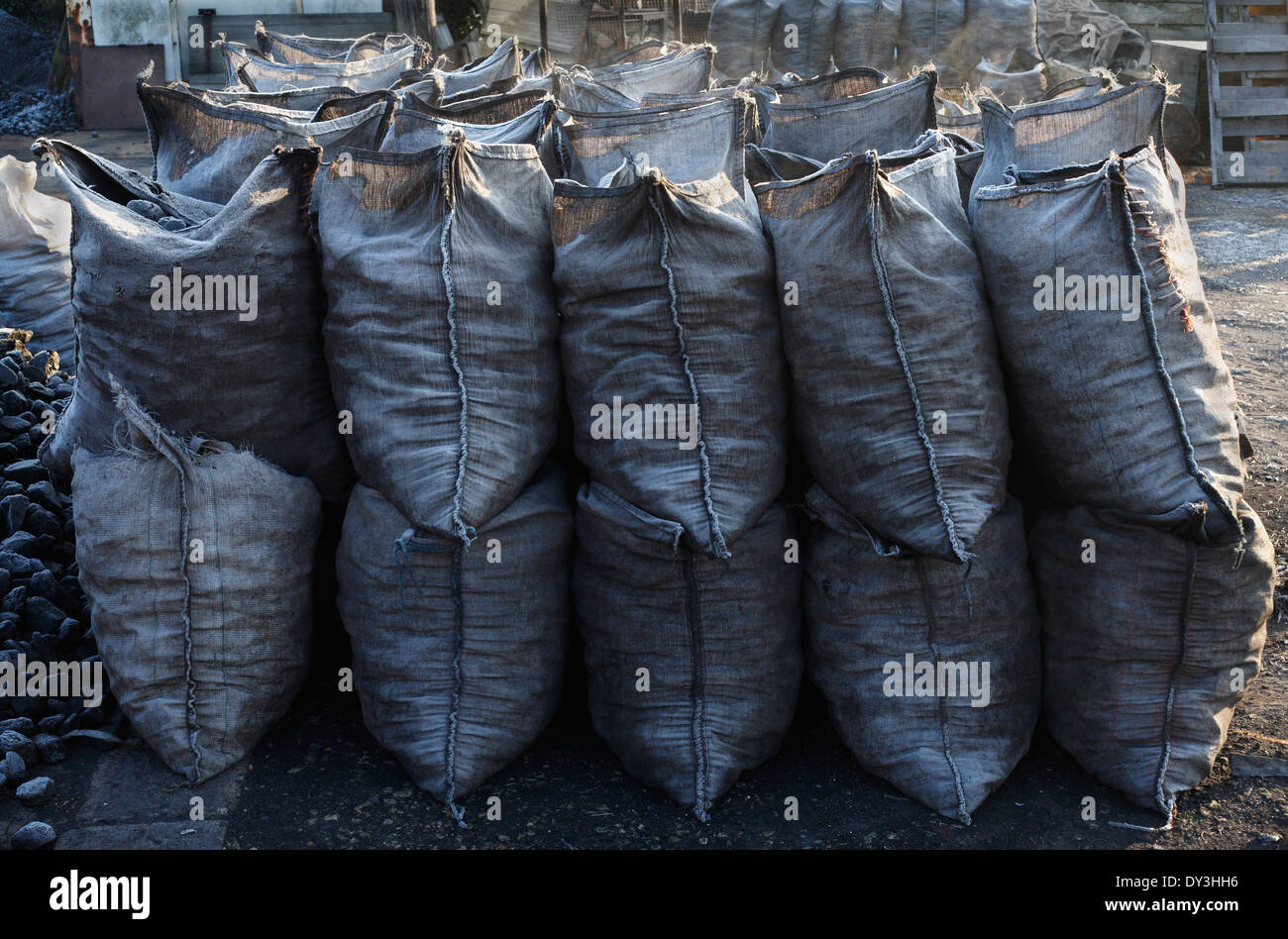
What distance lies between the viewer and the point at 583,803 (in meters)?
2.78

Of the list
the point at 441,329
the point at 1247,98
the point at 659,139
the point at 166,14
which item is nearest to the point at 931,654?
the point at 441,329

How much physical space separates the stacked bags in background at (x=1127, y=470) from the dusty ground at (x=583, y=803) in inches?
5.2

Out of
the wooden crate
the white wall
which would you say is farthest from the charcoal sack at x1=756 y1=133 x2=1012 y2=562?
the white wall

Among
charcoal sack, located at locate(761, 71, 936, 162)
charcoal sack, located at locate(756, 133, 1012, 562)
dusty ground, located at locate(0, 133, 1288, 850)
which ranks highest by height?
charcoal sack, located at locate(761, 71, 936, 162)

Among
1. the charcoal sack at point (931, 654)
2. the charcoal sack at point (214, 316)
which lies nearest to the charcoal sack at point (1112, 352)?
the charcoal sack at point (931, 654)

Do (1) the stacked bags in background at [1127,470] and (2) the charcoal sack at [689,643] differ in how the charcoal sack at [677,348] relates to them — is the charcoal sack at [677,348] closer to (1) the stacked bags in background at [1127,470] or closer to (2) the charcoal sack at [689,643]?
(2) the charcoal sack at [689,643]

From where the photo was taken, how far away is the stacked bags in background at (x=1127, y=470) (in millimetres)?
2645

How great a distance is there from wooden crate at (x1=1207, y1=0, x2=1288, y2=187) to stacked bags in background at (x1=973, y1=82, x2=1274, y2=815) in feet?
27.6

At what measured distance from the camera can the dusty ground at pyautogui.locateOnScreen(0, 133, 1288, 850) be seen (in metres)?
2.65

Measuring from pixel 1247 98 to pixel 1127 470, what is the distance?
945 cm

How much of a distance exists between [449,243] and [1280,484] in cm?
325

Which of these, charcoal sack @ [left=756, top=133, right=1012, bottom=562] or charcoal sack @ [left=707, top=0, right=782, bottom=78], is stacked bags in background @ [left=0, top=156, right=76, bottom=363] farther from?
charcoal sack @ [left=707, top=0, right=782, bottom=78]

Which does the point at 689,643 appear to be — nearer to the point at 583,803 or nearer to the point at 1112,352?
the point at 583,803

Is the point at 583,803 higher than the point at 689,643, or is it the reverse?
the point at 689,643
